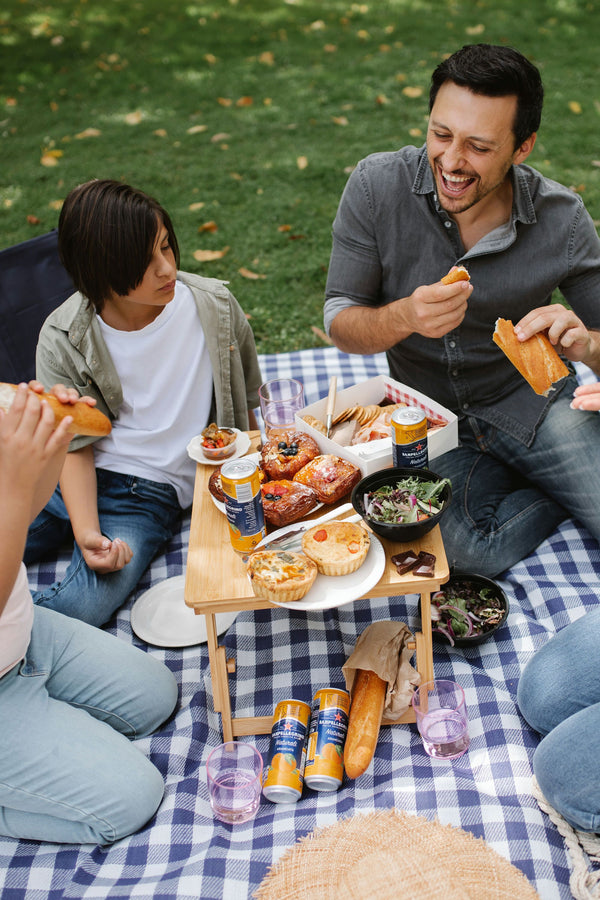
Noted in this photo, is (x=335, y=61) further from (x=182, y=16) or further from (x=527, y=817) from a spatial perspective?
(x=527, y=817)

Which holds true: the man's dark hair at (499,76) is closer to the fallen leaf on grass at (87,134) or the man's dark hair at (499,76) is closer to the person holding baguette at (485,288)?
the person holding baguette at (485,288)

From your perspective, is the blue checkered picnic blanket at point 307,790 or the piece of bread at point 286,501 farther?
the piece of bread at point 286,501

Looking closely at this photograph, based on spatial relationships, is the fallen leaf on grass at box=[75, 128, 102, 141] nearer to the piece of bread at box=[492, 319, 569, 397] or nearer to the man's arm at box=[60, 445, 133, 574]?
the man's arm at box=[60, 445, 133, 574]

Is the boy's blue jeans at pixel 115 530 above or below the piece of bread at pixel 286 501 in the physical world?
below

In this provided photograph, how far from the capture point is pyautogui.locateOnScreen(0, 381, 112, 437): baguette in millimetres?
2199

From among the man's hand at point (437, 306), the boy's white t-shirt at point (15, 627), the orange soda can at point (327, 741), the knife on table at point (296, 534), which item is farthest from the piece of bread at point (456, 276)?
the boy's white t-shirt at point (15, 627)

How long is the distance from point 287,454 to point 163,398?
2.70ft

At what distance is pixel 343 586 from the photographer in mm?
2270

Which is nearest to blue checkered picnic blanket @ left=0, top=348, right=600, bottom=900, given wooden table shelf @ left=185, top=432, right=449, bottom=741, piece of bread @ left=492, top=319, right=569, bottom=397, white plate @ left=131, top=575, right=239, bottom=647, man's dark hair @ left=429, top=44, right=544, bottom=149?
white plate @ left=131, top=575, right=239, bottom=647

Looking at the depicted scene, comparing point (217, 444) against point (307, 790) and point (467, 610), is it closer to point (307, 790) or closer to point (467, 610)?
point (467, 610)

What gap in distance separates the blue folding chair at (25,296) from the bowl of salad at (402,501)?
207 centimetres

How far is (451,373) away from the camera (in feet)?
10.9

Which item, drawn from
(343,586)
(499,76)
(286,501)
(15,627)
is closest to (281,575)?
(343,586)

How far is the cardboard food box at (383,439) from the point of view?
259 centimetres
